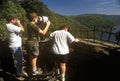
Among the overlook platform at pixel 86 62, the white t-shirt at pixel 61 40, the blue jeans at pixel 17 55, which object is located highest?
the white t-shirt at pixel 61 40

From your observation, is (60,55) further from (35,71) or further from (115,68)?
(115,68)

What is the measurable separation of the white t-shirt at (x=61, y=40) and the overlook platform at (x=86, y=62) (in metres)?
1.25

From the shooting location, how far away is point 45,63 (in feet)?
32.6

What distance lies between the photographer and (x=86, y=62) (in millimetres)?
10156

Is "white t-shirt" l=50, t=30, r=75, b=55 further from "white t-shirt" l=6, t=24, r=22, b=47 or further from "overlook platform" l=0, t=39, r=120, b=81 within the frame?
"overlook platform" l=0, t=39, r=120, b=81

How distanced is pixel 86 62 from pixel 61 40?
2.76 metres

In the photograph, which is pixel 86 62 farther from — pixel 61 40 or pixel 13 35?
pixel 13 35

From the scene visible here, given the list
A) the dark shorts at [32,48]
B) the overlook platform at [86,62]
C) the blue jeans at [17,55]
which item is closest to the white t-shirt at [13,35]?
the blue jeans at [17,55]

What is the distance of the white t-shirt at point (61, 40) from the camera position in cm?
765

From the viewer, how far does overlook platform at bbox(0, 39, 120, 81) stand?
9.42m

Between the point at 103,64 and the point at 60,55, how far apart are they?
2.56 meters

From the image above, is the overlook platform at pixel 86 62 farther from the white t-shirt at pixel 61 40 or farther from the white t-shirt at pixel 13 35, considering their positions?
the white t-shirt at pixel 61 40

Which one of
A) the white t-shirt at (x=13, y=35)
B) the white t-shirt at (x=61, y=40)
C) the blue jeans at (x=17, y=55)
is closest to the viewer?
the white t-shirt at (x=61, y=40)

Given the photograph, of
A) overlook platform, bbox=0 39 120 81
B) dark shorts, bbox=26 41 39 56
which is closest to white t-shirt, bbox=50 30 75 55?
dark shorts, bbox=26 41 39 56
